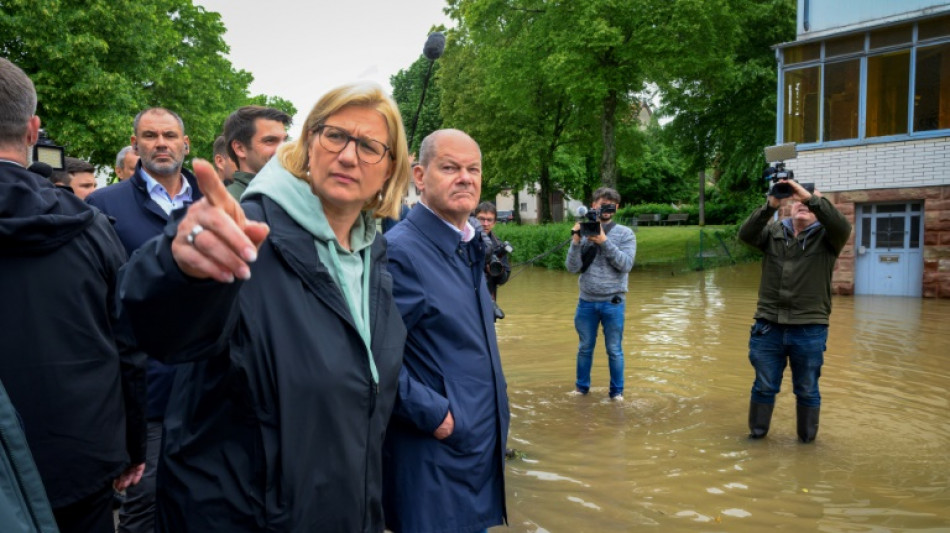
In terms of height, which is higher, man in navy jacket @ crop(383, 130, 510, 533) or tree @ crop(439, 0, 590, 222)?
tree @ crop(439, 0, 590, 222)

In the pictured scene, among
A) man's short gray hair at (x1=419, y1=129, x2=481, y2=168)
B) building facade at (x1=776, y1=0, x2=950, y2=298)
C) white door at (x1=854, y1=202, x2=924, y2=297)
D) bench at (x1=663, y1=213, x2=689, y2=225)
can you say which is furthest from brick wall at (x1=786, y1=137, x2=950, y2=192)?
bench at (x1=663, y1=213, x2=689, y2=225)

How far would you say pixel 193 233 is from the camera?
1252 millimetres

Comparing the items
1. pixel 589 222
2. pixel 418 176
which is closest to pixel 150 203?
pixel 418 176

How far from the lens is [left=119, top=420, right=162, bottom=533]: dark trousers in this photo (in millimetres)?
3236

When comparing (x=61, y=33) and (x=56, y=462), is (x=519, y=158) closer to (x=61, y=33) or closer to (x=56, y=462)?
(x=61, y=33)

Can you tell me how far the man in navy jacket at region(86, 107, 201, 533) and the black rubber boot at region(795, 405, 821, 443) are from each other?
5.05 metres

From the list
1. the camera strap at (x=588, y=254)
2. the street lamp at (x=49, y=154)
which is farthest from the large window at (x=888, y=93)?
the street lamp at (x=49, y=154)

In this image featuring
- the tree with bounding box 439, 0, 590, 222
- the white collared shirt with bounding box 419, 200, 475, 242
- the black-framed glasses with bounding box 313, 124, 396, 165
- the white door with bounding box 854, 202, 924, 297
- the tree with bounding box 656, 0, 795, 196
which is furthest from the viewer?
the tree with bounding box 439, 0, 590, 222

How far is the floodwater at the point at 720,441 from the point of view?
15.2 ft

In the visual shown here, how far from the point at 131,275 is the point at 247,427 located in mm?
544

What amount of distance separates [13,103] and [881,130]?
1789cm

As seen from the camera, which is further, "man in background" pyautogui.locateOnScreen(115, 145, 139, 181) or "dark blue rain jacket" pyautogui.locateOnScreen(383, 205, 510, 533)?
"man in background" pyautogui.locateOnScreen(115, 145, 139, 181)

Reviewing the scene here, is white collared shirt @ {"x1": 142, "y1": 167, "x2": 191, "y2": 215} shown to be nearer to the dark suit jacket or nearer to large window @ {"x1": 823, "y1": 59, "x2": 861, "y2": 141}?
the dark suit jacket

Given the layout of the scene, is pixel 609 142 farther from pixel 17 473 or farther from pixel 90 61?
pixel 17 473
